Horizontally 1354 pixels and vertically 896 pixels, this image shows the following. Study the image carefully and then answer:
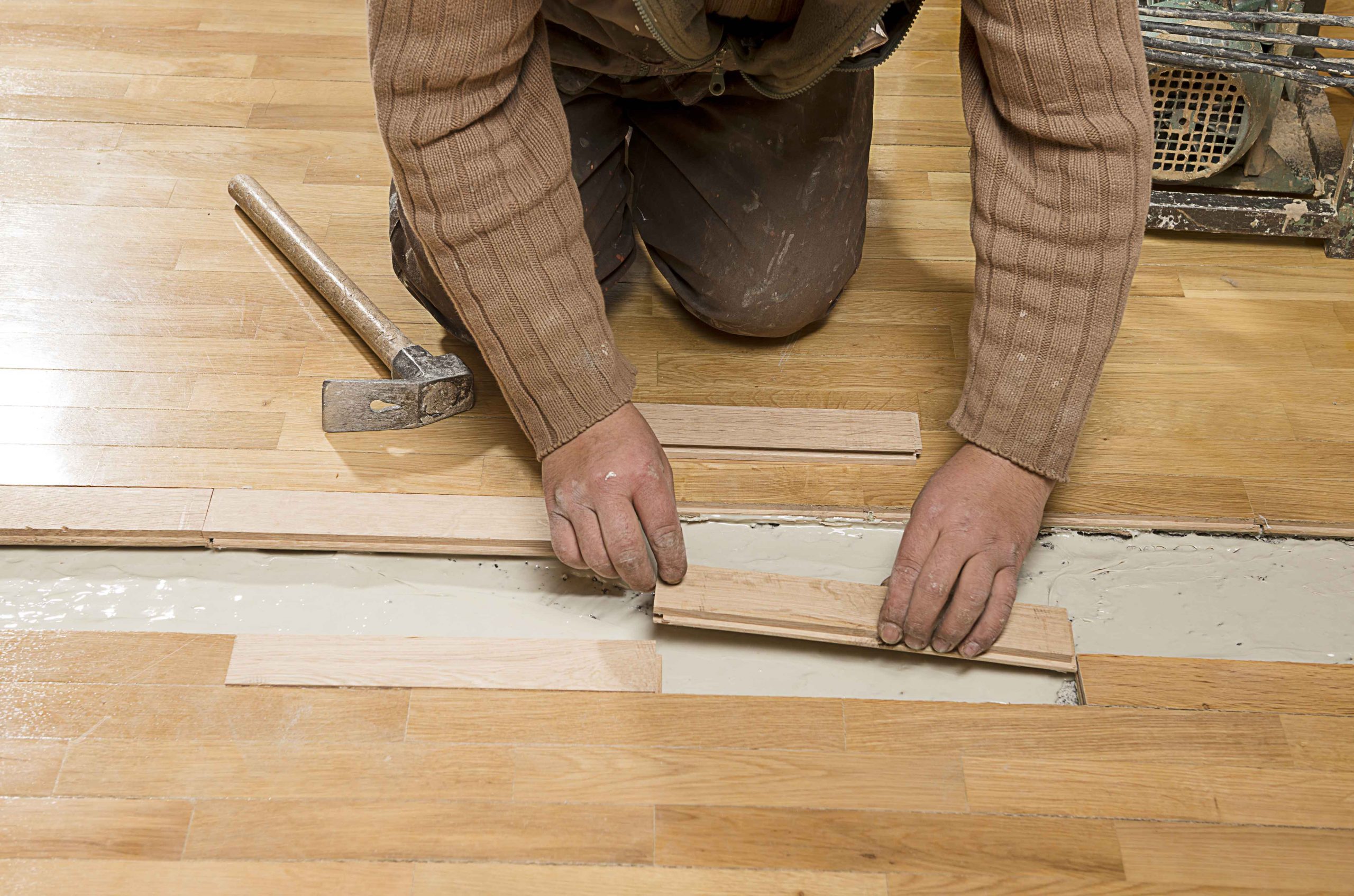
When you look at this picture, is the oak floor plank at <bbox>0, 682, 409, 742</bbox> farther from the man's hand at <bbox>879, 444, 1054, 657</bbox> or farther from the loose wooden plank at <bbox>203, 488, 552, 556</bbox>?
the man's hand at <bbox>879, 444, 1054, 657</bbox>

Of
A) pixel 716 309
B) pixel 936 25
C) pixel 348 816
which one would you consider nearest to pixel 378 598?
pixel 348 816

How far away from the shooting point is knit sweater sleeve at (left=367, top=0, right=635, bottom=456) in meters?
1.24

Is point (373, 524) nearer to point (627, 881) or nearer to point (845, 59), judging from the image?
point (627, 881)

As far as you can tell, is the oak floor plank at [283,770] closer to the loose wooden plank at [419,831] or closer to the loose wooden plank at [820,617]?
the loose wooden plank at [419,831]

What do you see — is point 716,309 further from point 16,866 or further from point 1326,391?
point 16,866

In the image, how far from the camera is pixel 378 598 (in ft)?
5.29

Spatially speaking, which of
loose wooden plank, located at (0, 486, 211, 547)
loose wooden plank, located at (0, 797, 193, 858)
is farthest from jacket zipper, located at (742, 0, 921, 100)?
loose wooden plank, located at (0, 797, 193, 858)

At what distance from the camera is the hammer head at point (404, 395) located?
1717 mm

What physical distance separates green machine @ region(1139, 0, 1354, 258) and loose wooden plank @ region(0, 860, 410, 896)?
1843 mm

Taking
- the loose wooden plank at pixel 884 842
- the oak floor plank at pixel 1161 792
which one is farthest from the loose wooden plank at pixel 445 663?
the oak floor plank at pixel 1161 792

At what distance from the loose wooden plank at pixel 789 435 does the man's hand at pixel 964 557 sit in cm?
27

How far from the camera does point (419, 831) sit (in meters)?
1.35

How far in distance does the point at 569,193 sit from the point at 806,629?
689 mm

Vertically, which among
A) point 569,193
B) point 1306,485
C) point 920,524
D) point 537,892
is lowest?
point 537,892
